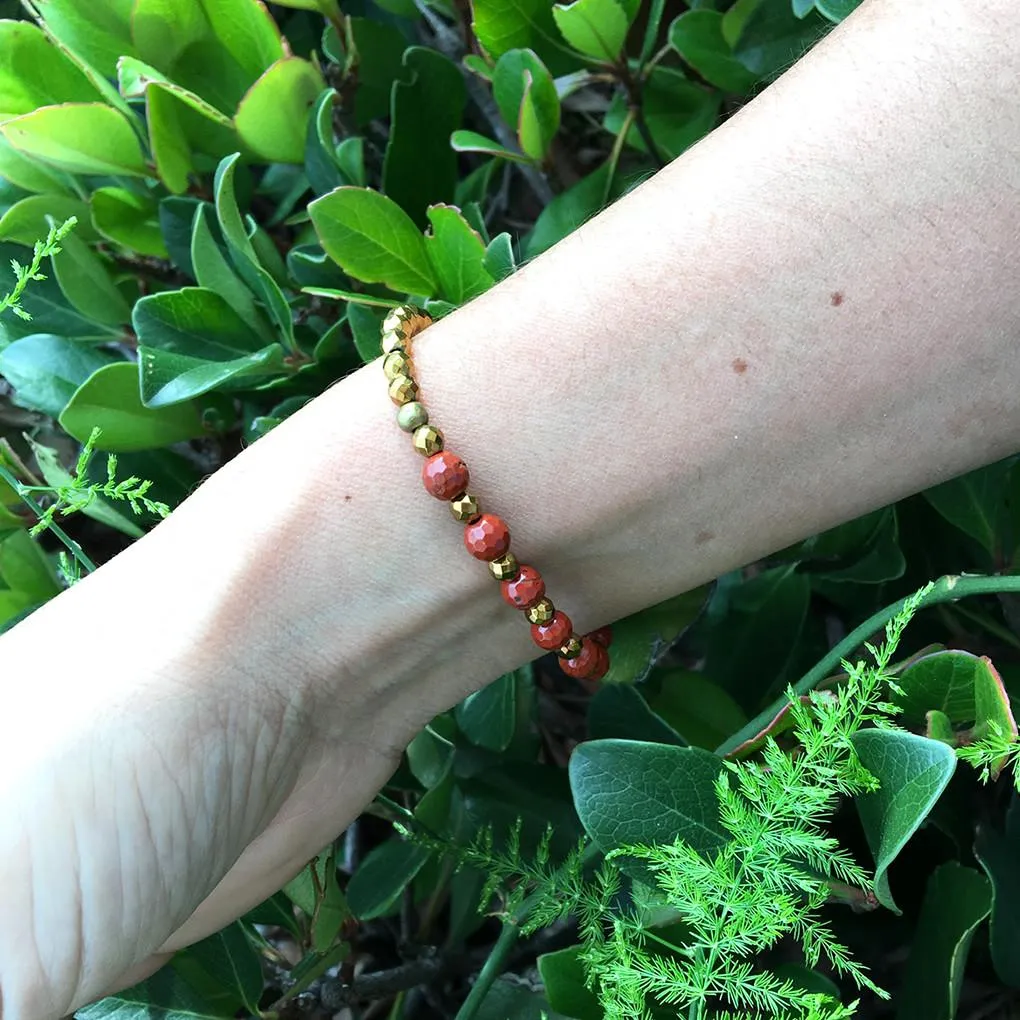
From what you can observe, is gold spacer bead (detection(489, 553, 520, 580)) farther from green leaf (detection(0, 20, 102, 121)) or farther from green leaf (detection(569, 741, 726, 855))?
green leaf (detection(0, 20, 102, 121))

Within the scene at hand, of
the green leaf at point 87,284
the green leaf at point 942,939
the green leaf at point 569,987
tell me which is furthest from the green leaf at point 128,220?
the green leaf at point 942,939

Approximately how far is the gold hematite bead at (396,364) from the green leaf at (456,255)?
10 cm

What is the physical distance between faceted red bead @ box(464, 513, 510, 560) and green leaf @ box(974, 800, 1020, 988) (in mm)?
372

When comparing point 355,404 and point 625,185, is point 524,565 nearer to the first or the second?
point 355,404

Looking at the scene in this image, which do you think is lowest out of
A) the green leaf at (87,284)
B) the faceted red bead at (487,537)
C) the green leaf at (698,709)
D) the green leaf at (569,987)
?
the green leaf at (698,709)

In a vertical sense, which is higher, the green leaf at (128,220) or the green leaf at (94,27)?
the green leaf at (94,27)

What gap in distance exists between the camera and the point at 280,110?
77 cm

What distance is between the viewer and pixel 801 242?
23.1 inches

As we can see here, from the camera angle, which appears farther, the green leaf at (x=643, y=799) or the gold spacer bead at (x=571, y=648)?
the gold spacer bead at (x=571, y=648)

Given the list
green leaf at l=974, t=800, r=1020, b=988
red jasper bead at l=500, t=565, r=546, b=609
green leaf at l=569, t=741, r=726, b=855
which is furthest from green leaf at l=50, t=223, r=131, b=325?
green leaf at l=974, t=800, r=1020, b=988

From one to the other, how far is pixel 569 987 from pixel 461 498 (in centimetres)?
31

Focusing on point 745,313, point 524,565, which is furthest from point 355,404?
point 745,313

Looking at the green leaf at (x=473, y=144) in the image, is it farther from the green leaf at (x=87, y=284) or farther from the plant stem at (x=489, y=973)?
the plant stem at (x=489, y=973)

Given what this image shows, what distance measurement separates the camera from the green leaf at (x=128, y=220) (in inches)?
32.9
